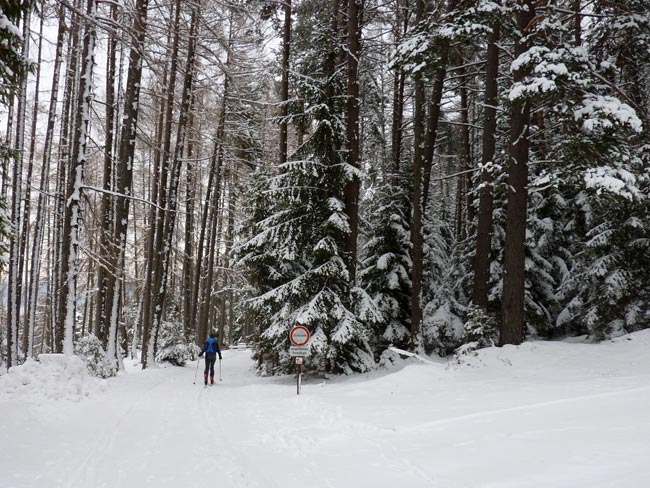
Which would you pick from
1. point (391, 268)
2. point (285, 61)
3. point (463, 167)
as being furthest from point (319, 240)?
point (463, 167)

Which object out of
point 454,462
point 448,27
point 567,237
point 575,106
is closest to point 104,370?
point 454,462

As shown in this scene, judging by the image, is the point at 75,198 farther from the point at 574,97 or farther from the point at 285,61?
the point at 574,97

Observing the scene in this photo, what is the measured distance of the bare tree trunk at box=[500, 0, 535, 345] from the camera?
1124cm

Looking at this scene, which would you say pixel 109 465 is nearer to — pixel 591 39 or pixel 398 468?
pixel 398 468

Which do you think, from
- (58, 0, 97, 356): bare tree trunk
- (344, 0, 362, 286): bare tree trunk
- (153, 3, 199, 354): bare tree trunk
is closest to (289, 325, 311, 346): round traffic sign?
(344, 0, 362, 286): bare tree trunk

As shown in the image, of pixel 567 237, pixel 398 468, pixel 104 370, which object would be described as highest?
pixel 567 237

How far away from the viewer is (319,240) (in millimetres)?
13367

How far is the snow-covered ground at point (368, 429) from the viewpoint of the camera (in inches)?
187

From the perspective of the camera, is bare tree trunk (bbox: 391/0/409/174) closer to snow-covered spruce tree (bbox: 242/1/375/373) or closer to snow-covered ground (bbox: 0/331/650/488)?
snow-covered spruce tree (bbox: 242/1/375/373)

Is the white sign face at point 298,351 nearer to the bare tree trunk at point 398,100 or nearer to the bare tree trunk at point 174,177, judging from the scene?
the bare tree trunk at point 398,100

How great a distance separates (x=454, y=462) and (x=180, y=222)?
94.5 ft

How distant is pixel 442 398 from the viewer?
844 cm

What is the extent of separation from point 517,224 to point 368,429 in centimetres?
689

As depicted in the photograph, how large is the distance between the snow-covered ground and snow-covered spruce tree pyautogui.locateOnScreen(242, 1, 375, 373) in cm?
213
